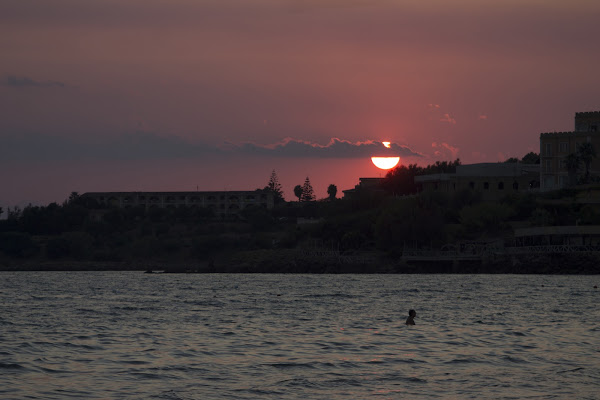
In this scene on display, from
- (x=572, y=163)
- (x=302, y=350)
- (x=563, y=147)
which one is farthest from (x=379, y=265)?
(x=302, y=350)

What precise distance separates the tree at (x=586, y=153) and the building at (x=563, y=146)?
7.85 feet

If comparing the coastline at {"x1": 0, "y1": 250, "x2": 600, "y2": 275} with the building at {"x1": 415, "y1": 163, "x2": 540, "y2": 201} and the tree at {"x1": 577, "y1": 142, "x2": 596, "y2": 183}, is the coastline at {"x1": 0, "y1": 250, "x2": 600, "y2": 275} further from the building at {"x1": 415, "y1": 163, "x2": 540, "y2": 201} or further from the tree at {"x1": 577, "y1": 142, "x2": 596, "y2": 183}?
the tree at {"x1": 577, "y1": 142, "x2": 596, "y2": 183}

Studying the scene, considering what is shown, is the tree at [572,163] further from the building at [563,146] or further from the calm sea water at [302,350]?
the calm sea water at [302,350]

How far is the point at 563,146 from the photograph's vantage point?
17038cm

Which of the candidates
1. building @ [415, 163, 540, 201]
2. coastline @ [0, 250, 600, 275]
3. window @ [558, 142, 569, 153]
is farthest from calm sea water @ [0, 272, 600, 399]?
building @ [415, 163, 540, 201]

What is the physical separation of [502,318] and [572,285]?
140 ft

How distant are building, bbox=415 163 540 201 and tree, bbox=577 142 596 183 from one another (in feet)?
57.4

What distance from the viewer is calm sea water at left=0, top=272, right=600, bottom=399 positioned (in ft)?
100

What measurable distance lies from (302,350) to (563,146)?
5529 inches

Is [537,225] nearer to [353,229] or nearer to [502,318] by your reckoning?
[353,229]

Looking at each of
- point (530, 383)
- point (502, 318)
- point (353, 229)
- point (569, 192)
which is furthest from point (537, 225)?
point (530, 383)

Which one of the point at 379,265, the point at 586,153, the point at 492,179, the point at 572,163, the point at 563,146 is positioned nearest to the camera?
the point at 379,265

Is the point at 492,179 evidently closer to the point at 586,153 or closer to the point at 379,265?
the point at 586,153

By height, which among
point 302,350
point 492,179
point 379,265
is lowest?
point 302,350
